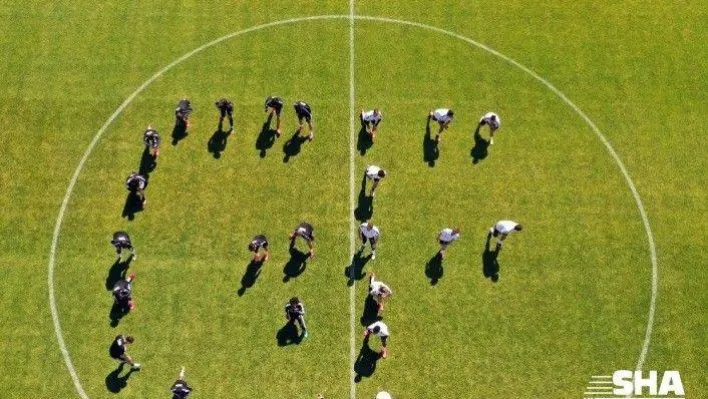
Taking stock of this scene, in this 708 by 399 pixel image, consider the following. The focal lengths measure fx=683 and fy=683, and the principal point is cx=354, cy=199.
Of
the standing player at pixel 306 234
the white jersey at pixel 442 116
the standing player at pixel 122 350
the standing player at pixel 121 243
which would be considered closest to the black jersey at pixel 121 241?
the standing player at pixel 121 243

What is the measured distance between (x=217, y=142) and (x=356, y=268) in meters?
7.19

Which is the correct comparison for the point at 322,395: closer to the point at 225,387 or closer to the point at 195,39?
the point at 225,387

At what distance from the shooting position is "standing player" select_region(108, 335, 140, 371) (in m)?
20.5

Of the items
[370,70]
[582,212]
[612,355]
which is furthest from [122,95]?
[612,355]

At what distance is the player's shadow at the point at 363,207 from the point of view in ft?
78.5

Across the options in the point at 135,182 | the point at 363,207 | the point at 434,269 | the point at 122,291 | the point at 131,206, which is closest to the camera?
the point at 122,291

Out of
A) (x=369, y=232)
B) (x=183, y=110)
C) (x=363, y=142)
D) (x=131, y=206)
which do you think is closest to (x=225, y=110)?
(x=183, y=110)

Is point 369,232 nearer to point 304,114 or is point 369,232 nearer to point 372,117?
point 372,117

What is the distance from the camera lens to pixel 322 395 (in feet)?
68.6

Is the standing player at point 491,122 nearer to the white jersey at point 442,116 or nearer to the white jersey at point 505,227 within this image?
the white jersey at point 442,116

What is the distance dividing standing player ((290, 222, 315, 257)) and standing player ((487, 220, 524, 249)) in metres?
6.15

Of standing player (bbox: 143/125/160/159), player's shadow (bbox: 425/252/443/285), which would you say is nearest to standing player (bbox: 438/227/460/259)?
player's shadow (bbox: 425/252/443/285)

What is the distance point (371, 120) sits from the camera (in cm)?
2511

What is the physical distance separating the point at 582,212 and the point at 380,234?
289 inches
